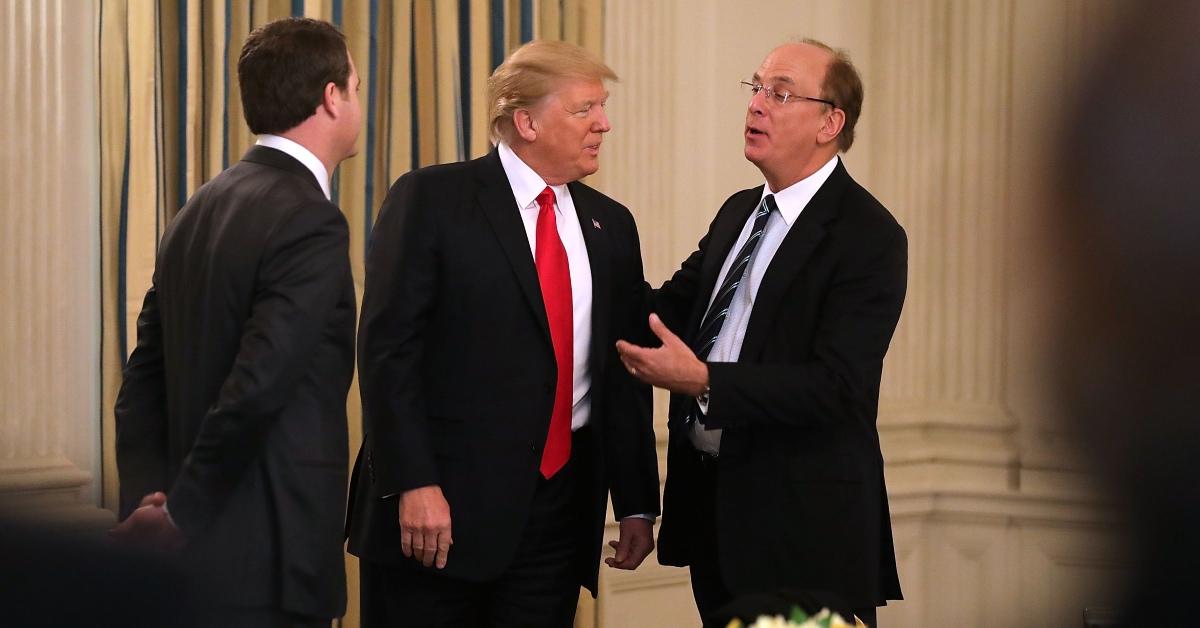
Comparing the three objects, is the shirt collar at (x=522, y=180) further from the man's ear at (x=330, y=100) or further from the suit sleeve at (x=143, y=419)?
the suit sleeve at (x=143, y=419)

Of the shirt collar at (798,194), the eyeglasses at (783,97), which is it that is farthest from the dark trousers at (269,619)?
the eyeglasses at (783,97)

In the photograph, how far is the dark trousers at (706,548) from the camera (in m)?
2.66

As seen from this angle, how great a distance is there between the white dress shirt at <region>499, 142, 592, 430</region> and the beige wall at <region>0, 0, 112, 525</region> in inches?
45.8

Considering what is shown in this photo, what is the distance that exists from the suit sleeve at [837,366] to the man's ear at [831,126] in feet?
0.86

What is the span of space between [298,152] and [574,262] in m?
0.63

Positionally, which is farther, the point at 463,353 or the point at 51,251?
the point at 51,251

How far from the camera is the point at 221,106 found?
3.20 meters

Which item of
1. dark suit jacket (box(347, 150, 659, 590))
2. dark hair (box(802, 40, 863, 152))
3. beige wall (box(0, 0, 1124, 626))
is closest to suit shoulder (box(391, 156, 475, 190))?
dark suit jacket (box(347, 150, 659, 590))

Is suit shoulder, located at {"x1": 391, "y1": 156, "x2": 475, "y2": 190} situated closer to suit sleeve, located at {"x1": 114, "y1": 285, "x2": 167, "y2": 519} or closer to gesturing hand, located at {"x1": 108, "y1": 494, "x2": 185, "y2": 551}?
suit sleeve, located at {"x1": 114, "y1": 285, "x2": 167, "y2": 519}

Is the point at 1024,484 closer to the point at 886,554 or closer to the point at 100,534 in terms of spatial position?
the point at 886,554

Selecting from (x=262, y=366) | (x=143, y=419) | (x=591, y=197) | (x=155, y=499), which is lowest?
(x=155, y=499)

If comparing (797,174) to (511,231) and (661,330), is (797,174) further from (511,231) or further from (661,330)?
(511,231)

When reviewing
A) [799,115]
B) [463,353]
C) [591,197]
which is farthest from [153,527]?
[799,115]

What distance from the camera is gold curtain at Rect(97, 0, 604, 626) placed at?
3.09 m
